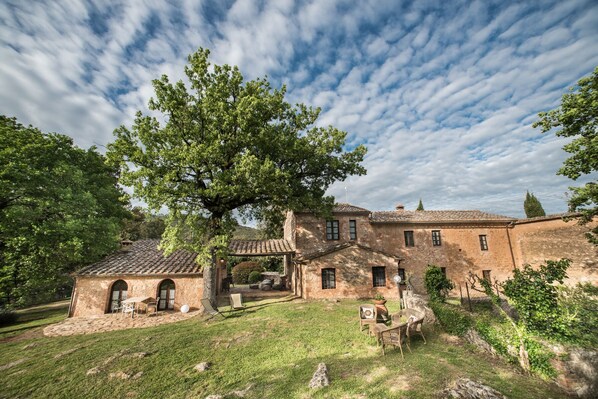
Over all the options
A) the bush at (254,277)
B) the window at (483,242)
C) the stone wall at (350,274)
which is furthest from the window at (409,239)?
the bush at (254,277)

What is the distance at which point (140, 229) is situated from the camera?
39094mm

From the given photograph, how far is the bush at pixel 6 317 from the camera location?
1389 centimetres

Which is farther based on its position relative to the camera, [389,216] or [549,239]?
[389,216]

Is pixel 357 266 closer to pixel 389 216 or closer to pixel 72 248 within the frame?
pixel 389 216

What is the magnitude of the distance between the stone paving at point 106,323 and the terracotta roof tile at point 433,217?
55.4 ft

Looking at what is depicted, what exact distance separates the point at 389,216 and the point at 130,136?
70.7 feet

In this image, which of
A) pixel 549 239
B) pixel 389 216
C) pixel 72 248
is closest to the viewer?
pixel 72 248

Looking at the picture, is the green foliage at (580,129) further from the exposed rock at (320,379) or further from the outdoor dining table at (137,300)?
the outdoor dining table at (137,300)

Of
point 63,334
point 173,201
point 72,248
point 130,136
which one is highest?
point 130,136

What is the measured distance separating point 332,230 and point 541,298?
48.5 feet

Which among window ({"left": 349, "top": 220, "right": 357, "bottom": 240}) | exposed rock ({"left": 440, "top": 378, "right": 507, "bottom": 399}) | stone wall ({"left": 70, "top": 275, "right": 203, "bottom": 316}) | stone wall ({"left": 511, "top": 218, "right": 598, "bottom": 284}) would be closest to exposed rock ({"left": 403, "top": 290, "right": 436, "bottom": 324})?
exposed rock ({"left": 440, "top": 378, "right": 507, "bottom": 399})

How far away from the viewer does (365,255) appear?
1838cm

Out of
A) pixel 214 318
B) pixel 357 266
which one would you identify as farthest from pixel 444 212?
pixel 214 318

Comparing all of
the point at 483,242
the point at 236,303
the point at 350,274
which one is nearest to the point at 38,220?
the point at 236,303
